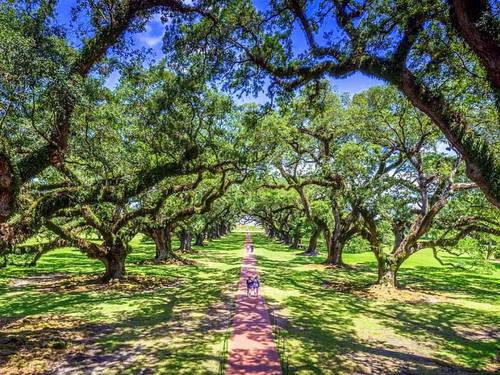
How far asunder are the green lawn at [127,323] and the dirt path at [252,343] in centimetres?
41

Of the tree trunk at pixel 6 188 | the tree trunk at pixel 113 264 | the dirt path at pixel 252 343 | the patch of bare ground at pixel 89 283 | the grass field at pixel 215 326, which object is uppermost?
the tree trunk at pixel 6 188

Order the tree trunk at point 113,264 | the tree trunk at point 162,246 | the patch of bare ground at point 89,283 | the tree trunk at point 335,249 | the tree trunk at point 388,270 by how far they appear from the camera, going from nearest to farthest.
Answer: the patch of bare ground at point 89,283, the tree trunk at point 388,270, the tree trunk at point 113,264, the tree trunk at point 162,246, the tree trunk at point 335,249

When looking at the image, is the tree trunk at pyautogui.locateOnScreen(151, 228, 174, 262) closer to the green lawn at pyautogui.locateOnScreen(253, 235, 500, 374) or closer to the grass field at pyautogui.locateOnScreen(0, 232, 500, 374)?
the grass field at pyautogui.locateOnScreen(0, 232, 500, 374)

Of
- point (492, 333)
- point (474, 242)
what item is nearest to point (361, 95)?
point (474, 242)

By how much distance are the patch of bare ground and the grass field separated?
55mm

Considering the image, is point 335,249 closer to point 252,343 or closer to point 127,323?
point 127,323

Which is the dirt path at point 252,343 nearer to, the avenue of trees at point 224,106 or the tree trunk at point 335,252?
the avenue of trees at point 224,106

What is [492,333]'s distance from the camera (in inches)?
473

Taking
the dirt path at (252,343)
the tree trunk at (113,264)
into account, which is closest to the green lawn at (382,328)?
the dirt path at (252,343)

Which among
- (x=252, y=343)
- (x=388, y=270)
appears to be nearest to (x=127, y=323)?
(x=252, y=343)

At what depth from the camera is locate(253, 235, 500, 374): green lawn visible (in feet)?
28.1

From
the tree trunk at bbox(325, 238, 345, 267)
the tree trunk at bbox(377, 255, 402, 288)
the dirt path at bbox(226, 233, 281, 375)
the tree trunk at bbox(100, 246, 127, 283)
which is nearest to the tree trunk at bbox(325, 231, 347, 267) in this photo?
the tree trunk at bbox(325, 238, 345, 267)

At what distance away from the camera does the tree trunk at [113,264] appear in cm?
1905

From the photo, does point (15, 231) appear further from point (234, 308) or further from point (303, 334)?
point (303, 334)
